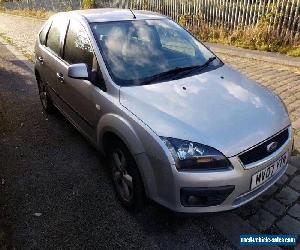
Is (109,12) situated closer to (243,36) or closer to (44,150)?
(44,150)

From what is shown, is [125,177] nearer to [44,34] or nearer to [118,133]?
[118,133]

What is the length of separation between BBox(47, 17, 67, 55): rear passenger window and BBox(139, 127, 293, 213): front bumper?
2668mm

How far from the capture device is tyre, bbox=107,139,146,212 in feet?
10.00

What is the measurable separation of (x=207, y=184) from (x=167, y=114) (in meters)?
0.69

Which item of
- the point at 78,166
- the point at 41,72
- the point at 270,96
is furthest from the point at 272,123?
the point at 41,72

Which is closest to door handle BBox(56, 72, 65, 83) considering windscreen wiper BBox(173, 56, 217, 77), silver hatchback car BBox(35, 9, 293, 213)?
silver hatchback car BBox(35, 9, 293, 213)

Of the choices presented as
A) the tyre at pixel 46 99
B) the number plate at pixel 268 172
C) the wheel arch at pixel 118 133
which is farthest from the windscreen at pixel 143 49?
the tyre at pixel 46 99

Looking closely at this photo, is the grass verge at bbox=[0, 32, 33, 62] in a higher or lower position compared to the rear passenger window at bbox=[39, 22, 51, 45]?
lower

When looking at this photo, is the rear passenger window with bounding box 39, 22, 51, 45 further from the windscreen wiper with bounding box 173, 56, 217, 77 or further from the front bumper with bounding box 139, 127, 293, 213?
the front bumper with bounding box 139, 127, 293, 213

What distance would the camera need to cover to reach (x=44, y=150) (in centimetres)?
475

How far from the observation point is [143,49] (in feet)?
12.4

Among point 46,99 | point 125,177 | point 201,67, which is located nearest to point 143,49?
point 201,67

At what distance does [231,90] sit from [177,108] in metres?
0.71

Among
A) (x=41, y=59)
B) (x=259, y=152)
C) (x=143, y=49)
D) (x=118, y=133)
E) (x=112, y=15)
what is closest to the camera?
(x=259, y=152)
